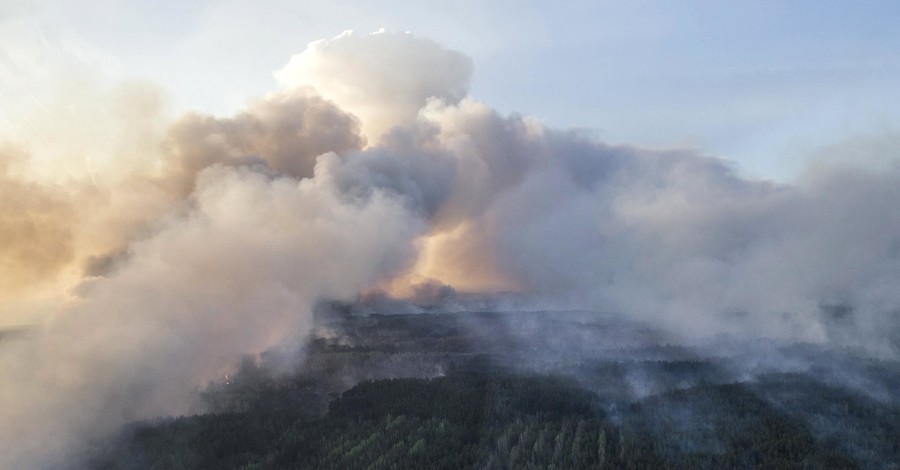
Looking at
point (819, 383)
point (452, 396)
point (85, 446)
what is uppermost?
point (85, 446)

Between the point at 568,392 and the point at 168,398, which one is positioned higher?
the point at 168,398

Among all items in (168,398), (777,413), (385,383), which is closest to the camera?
(168,398)

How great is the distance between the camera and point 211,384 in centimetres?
11500

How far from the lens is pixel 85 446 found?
88875 millimetres

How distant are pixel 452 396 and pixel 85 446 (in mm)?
87344

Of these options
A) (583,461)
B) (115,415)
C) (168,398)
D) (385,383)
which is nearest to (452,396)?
(385,383)

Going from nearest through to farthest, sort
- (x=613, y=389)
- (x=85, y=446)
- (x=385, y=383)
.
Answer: (x=85, y=446) → (x=385, y=383) → (x=613, y=389)

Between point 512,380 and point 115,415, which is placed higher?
point 115,415

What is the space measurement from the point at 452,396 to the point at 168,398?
74.3 meters

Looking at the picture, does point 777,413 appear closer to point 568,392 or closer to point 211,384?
point 568,392

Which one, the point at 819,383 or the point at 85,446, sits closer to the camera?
the point at 85,446

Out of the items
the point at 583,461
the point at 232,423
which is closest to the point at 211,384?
the point at 232,423

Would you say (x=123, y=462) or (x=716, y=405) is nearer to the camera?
→ (x=123, y=462)

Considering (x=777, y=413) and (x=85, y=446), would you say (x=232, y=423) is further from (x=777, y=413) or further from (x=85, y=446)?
(x=777, y=413)
